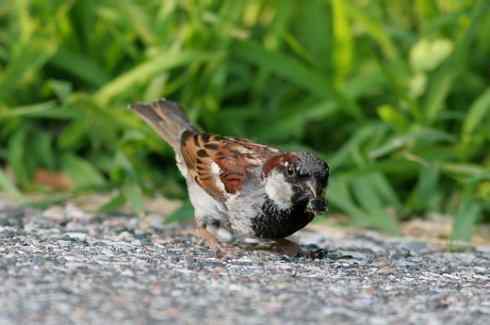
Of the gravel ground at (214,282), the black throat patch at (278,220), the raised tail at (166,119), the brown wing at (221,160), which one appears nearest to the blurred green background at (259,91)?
the raised tail at (166,119)

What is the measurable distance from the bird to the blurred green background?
0.78 m

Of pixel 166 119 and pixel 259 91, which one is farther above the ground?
pixel 259 91

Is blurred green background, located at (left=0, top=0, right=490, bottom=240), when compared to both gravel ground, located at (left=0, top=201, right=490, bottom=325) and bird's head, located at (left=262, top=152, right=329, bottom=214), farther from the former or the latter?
bird's head, located at (left=262, top=152, right=329, bottom=214)

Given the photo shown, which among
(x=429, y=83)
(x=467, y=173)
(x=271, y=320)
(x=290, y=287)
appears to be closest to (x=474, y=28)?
(x=429, y=83)

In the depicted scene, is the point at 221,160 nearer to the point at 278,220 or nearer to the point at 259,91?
the point at 278,220

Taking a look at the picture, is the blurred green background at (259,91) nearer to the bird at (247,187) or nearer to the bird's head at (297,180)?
the bird at (247,187)

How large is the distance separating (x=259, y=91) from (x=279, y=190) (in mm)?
2081

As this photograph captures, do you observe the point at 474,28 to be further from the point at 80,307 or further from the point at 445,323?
the point at 80,307

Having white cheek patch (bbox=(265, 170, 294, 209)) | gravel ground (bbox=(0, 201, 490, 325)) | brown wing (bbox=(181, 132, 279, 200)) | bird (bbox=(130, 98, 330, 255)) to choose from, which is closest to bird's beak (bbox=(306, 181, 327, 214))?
bird (bbox=(130, 98, 330, 255))

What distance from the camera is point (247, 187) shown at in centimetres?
450

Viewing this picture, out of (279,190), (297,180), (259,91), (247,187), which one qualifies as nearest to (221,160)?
(247,187)

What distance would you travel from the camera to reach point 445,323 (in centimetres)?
336

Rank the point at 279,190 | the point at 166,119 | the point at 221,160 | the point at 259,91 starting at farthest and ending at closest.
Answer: the point at 259,91 < the point at 166,119 < the point at 221,160 < the point at 279,190

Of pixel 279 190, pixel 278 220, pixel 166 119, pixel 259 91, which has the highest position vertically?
pixel 259 91
